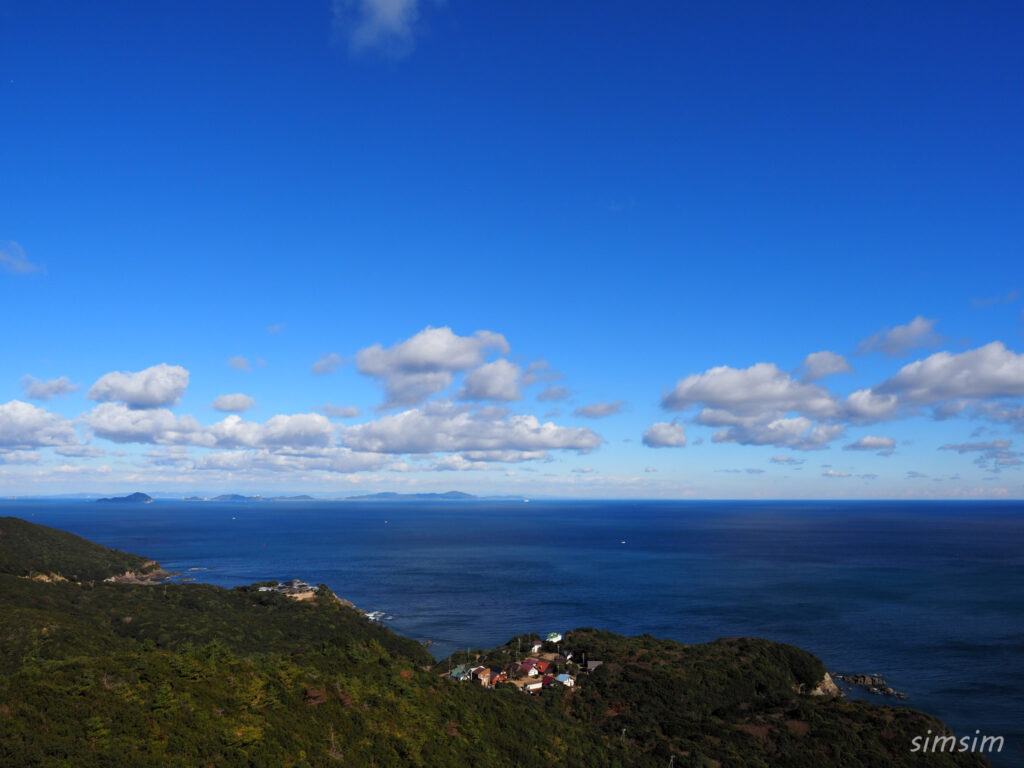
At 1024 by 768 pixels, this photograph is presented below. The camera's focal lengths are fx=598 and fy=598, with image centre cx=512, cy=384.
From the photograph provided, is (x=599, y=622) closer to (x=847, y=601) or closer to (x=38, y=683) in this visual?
(x=847, y=601)

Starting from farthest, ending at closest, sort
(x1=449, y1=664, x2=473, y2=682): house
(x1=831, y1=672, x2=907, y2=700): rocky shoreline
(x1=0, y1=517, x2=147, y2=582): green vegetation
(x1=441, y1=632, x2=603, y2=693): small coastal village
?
(x1=0, y1=517, x2=147, y2=582): green vegetation
(x1=831, y1=672, x2=907, y2=700): rocky shoreline
(x1=449, y1=664, x2=473, y2=682): house
(x1=441, y1=632, x2=603, y2=693): small coastal village

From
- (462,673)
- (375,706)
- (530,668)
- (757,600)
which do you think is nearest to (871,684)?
(530,668)

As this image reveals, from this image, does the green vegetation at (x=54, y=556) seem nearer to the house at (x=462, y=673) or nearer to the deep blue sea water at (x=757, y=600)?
the deep blue sea water at (x=757, y=600)

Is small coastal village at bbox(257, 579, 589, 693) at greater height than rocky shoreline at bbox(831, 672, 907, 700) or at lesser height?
greater

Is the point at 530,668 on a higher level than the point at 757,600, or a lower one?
higher

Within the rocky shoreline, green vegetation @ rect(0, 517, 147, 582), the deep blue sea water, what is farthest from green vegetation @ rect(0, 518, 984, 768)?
green vegetation @ rect(0, 517, 147, 582)

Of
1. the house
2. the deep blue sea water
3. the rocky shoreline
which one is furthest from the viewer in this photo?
the deep blue sea water

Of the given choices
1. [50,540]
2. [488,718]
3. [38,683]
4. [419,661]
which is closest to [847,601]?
[419,661]

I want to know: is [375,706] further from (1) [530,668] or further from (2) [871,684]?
(2) [871,684]

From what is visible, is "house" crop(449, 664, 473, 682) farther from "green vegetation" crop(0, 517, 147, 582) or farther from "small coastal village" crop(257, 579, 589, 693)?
"green vegetation" crop(0, 517, 147, 582)
